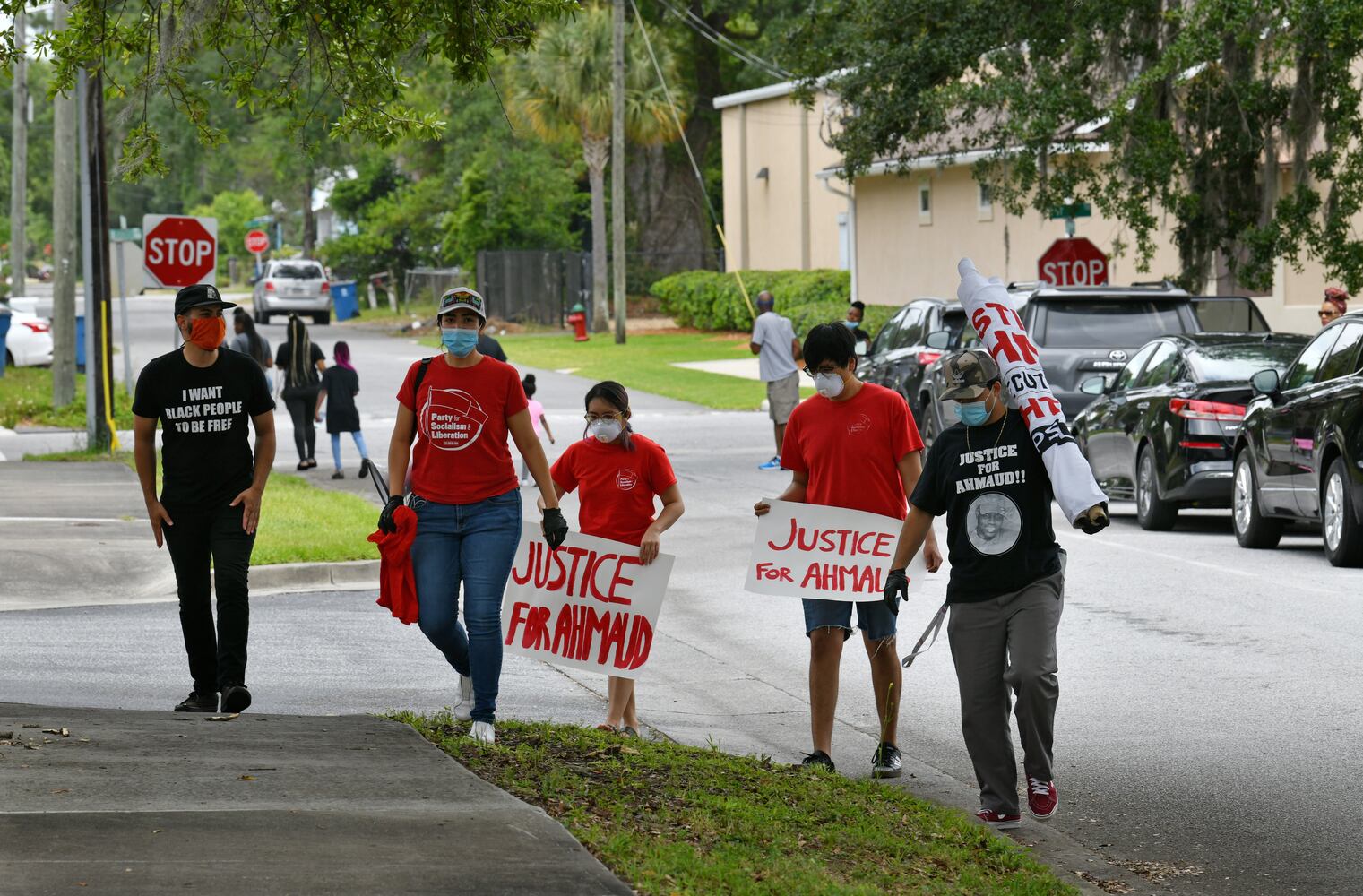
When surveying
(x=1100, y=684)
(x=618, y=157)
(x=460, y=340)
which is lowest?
(x=1100, y=684)

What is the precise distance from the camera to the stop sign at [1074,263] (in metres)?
27.4

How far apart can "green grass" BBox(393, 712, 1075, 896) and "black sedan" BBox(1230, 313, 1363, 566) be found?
6.78m

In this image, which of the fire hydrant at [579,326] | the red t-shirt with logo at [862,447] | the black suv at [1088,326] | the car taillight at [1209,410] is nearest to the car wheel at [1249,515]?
the car taillight at [1209,410]

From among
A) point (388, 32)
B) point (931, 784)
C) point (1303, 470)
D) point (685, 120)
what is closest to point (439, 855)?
point (931, 784)

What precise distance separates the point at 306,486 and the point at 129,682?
32.2ft

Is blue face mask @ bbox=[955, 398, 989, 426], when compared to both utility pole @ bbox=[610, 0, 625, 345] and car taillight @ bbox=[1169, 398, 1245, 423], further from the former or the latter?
utility pole @ bbox=[610, 0, 625, 345]

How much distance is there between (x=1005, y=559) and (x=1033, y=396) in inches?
23.7

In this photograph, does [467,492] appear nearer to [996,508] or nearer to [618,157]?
[996,508]

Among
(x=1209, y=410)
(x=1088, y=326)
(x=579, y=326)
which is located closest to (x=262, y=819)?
(x=1209, y=410)

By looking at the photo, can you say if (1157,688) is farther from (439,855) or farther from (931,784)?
(439,855)

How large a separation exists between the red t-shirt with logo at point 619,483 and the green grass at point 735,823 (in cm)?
89

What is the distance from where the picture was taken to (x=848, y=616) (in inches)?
325

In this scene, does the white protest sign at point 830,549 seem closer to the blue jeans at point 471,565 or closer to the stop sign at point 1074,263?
the blue jeans at point 471,565

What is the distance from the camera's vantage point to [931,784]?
8086mm
